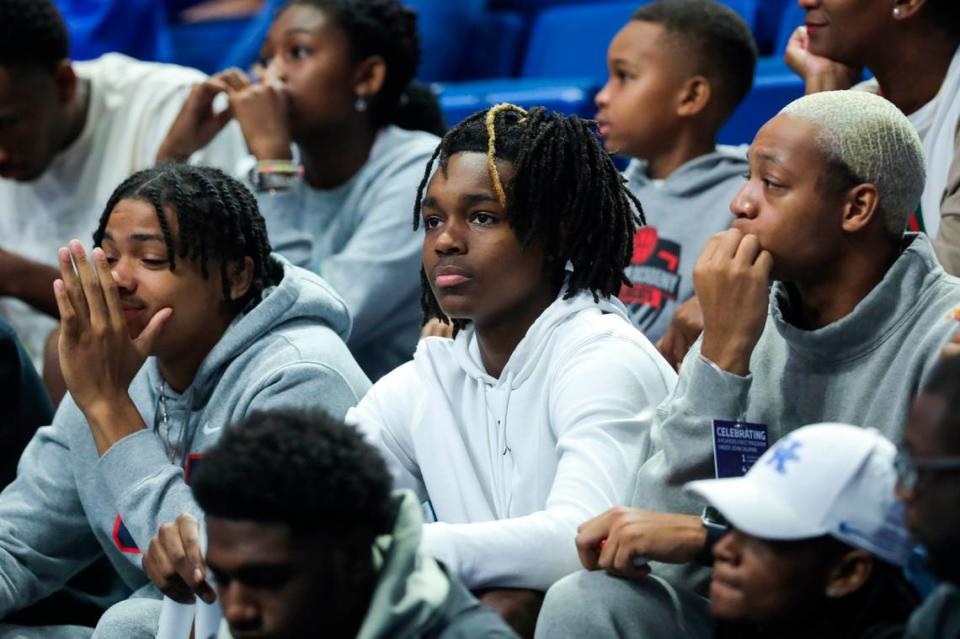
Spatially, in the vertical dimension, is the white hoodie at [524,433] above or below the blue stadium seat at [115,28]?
above

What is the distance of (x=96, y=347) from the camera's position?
9.32 ft

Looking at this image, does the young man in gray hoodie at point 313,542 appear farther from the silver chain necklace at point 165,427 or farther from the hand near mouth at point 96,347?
the silver chain necklace at point 165,427

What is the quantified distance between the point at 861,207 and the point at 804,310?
0.21m

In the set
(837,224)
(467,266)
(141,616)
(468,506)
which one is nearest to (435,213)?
(467,266)

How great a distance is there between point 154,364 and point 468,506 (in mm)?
819

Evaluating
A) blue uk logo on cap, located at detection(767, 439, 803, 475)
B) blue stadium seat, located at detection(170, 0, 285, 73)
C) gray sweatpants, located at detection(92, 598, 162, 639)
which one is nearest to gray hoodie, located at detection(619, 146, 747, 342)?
gray sweatpants, located at detection(92, 598, 162, 639)

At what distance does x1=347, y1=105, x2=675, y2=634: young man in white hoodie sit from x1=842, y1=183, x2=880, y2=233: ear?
42 cm

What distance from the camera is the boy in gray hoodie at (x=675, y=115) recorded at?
3.78m

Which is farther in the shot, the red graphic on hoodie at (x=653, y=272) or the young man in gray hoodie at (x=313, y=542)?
the red graphic on hoodie at (x=653, y=272)

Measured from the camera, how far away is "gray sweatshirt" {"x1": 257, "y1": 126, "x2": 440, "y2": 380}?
4051 mm

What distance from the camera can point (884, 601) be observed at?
6.82 ft

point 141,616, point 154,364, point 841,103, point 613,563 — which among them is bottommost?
point 141,616

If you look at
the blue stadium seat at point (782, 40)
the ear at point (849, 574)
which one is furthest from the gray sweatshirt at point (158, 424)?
the blue stadium seat at point (782, 40)

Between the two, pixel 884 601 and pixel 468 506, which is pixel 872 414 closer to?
pixel 884 601
